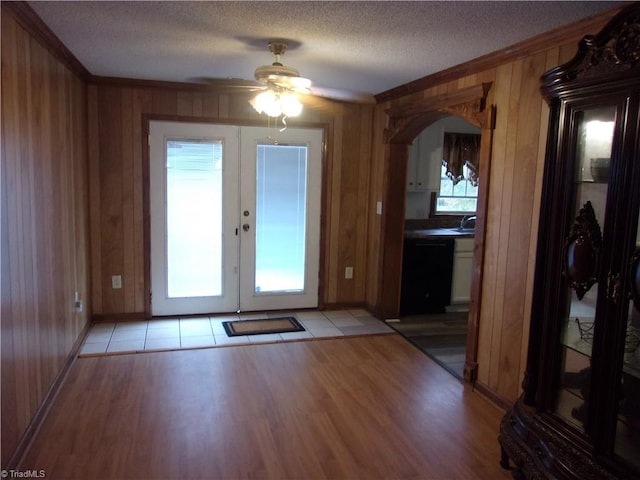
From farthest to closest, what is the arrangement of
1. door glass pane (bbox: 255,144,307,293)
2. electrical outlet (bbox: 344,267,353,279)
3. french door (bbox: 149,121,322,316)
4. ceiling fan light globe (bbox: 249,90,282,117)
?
electrical outlet (bbox: 344,267,353,279) < door glass pane (bbox: 255,144,307,293) < french door (bbox: 149,121,322,316) < ceiling fan light globe (bbox: 249,90,282,117)

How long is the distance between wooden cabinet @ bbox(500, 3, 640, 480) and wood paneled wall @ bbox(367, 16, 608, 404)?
635 millimetres

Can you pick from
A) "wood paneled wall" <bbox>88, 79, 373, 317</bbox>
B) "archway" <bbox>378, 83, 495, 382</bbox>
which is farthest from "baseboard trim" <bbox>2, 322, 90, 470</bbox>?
"archway" <bbox>378, 83, 495, 382</bbox>

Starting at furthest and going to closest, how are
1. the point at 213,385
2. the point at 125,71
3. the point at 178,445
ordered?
the point at 125,71 < the point at 213,385 < the point at 178,445

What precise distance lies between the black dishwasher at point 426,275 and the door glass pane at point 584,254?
2844 mm

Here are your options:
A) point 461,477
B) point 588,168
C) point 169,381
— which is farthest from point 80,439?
point 588,168

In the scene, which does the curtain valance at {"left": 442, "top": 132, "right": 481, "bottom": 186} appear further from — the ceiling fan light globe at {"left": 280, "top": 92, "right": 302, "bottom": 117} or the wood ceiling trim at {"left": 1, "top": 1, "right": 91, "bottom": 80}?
the wood ceiling trim at {"left": 1, "top": 1, "right": 91, "bottom": 80}

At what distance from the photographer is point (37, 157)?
8.80 ft

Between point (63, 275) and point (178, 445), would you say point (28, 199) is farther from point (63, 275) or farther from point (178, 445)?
point (178, 445)

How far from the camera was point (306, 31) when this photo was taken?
107 inches

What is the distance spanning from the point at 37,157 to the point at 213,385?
1.72m

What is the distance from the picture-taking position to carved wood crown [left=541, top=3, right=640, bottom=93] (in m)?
1.76

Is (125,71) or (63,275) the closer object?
(63,275)

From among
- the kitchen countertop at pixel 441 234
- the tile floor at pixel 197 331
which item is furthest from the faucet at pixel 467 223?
the tile floor at pixel 197 331

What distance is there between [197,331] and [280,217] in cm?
133
